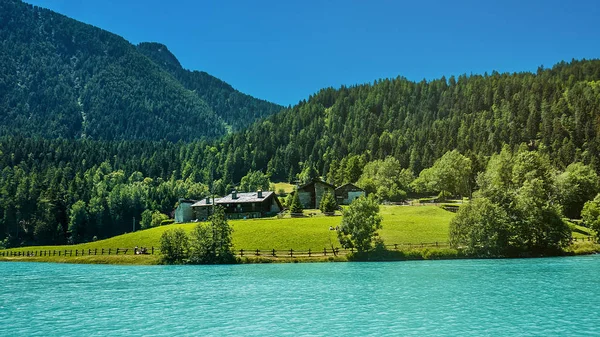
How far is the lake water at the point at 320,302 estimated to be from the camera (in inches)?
1153

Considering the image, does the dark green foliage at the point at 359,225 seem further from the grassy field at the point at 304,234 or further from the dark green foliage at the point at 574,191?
the dark green foliage at the point at 574,191

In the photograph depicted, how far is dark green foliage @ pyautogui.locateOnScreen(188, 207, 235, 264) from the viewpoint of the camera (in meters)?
77.6

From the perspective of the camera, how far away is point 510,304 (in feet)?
117

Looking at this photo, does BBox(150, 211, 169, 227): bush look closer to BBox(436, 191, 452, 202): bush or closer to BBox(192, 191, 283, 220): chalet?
BBox(192, 191, 283, 220): chalet

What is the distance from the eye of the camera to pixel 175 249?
79625 millimetres

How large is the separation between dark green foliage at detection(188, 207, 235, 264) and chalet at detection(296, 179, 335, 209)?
56.1 metres

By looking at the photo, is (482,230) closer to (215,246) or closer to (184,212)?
(215,246)

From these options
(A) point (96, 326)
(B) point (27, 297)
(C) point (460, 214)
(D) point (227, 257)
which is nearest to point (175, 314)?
(A) point (96, 326)

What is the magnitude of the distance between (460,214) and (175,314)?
171 feet

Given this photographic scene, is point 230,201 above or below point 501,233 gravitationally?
above

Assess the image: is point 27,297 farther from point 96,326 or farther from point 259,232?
point 259,232

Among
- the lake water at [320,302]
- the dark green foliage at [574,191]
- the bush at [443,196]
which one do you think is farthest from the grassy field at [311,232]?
the dark green foliage at [574,191]

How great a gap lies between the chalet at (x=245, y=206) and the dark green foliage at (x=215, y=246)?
42.1 m

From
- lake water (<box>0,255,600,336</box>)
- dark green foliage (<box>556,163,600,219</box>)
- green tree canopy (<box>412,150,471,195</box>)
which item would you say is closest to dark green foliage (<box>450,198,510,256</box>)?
lake water (<box>0,255,600,336</box>)
